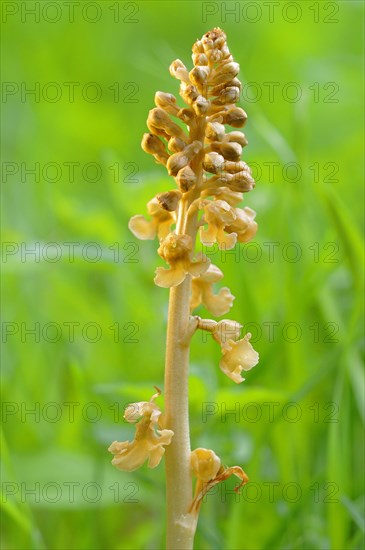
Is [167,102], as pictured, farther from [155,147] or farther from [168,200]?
[168,200]

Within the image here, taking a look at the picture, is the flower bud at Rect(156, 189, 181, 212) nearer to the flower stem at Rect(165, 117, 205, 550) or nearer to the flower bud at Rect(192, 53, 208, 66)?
the flower stem at Rect(165, 117, 205, 550)

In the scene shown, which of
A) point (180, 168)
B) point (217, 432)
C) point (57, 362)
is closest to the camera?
point (180, 168)

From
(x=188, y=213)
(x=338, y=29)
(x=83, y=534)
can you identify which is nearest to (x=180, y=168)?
(x=188, y=213)

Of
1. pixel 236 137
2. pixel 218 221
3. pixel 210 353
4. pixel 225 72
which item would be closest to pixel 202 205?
pixel 218 221

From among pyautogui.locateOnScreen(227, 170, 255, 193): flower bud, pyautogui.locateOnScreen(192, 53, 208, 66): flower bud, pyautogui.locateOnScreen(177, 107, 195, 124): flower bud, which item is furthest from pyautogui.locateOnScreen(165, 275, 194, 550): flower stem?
pyautogui.locateOnScreen(192, 53, 208, 66): flower bud

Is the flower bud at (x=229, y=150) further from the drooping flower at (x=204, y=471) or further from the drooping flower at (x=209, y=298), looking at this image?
the drooping flower at (x=204, y=471)

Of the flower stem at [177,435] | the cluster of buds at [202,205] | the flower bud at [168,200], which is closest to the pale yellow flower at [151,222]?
the cluster of buds at [202,205]

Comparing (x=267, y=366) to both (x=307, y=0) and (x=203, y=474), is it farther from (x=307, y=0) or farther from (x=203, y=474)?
(x=307, y=0)
